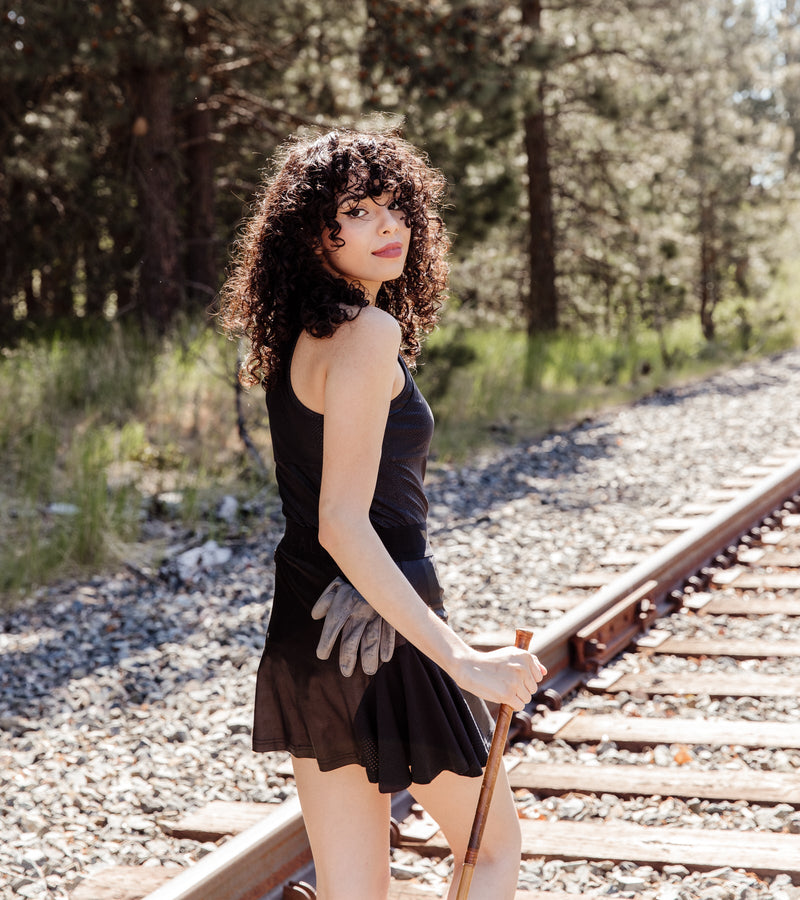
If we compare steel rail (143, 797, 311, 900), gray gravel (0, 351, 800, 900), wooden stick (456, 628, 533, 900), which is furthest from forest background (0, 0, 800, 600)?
wooden stick (456, 628, 533, 900)

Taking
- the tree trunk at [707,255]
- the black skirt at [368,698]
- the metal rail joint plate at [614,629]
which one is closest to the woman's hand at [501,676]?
the black skirt at [368,698]

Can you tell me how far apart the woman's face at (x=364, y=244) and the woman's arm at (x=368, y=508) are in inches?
7.9

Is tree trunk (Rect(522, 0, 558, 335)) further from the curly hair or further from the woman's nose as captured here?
the woman's nose

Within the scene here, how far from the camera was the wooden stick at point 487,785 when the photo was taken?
1.85 metres

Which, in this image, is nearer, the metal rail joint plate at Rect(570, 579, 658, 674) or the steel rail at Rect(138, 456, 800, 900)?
the steel rail at Rect(138, 456, 800, 900)

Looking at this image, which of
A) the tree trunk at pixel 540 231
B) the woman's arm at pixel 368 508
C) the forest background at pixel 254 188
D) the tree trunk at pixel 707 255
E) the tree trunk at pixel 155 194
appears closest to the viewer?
the woman's arm at pixel 368 508

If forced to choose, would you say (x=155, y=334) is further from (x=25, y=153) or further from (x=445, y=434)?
(x=445, y=434)

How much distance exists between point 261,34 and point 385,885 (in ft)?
44.8

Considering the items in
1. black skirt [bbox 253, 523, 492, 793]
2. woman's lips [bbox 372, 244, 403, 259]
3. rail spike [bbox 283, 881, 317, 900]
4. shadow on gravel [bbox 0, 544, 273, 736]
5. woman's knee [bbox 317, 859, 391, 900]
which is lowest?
shadow on gravel [bbox 0, 544, 273, 736]

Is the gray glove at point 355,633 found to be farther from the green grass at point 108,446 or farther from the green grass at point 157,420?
the green grass at point 108,446

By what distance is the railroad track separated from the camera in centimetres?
288

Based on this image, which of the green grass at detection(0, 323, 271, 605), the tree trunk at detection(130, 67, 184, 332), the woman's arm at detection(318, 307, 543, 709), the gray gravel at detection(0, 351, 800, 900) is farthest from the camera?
the tree trunk at detection(130, 67, 184, 332)

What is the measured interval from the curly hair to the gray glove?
1.43ft

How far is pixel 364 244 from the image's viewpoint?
1960 mm
